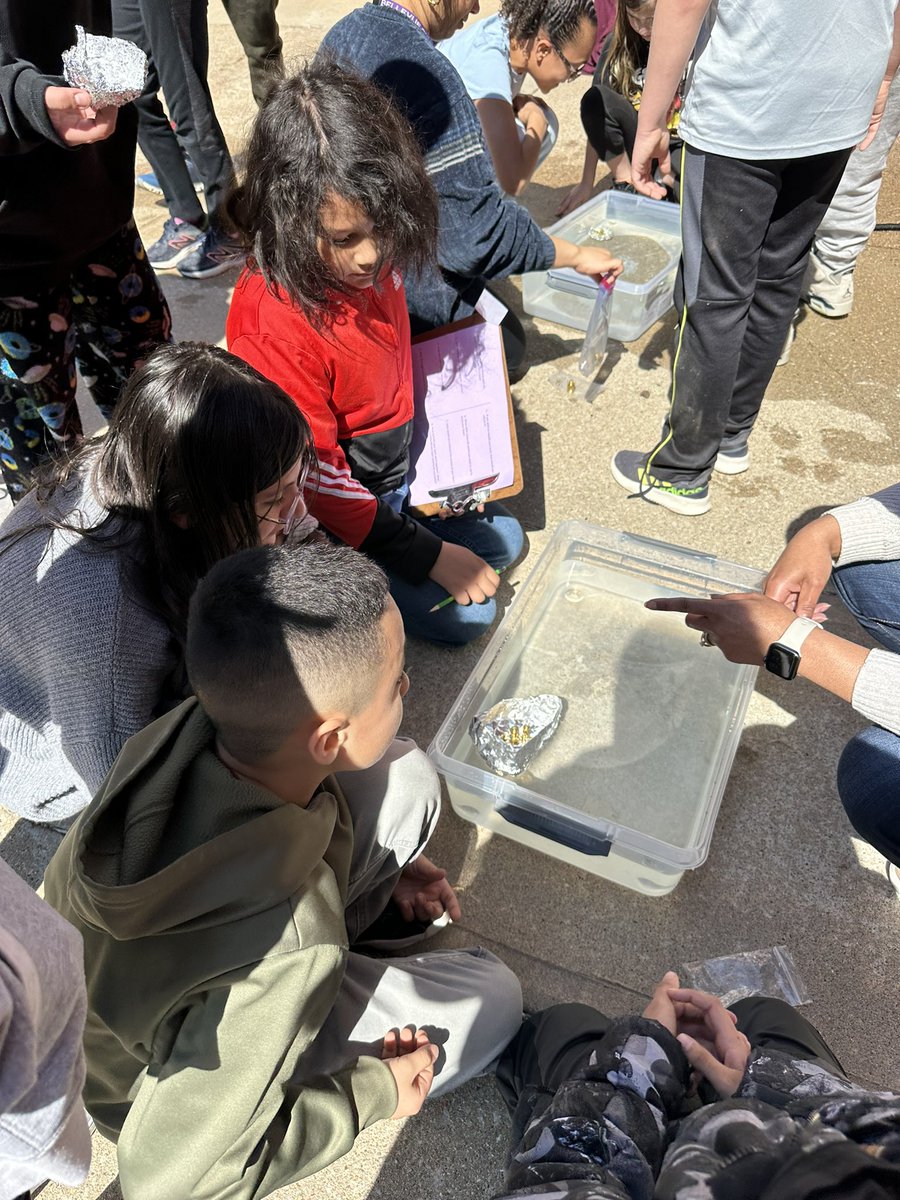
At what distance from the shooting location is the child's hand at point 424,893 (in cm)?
157

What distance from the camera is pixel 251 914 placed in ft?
3.38

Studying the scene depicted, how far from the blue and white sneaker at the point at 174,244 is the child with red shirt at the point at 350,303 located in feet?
5.91

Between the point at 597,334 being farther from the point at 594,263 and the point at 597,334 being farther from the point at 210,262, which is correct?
the point at 210,262

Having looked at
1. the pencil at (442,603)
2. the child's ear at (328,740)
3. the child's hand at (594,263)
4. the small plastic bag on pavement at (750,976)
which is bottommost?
the small plastic bag on pavement at (750,976)

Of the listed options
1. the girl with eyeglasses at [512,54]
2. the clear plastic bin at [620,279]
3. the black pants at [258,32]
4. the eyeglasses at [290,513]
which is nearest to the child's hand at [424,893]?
the eyeglasses at [290,513]

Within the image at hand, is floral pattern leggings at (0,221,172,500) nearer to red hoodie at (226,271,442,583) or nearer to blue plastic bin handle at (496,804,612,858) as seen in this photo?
red hoodie at (226,271,442,583)

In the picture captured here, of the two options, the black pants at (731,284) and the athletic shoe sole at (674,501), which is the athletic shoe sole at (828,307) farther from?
the athletic shoe sole at (674,501)

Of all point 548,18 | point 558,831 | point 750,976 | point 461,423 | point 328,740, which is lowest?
point 750,976

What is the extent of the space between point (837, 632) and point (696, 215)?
1020 mm

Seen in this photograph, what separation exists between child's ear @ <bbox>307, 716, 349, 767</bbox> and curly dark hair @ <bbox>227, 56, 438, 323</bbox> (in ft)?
3.00

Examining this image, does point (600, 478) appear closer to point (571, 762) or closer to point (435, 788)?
point (571, 762)

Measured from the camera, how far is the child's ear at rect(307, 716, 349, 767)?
1.14 metres

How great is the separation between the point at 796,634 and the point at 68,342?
1.67m

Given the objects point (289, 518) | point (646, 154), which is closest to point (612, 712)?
point (289, 518)
